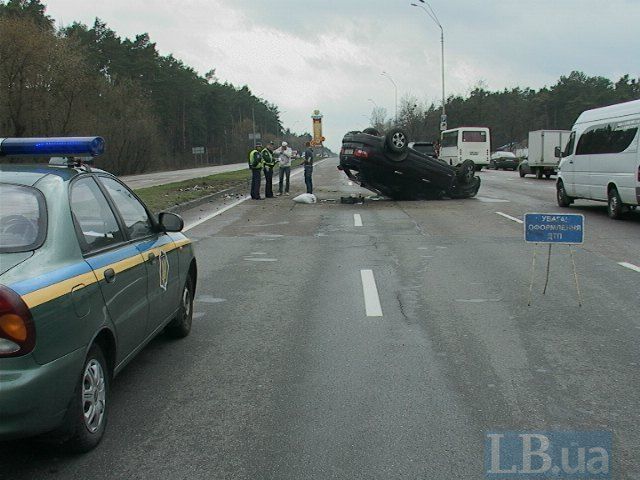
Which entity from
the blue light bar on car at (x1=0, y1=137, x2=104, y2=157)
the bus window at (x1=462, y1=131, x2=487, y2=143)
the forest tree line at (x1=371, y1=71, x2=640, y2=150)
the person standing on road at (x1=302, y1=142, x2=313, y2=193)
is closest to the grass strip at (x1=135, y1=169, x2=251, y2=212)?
the person standing on road at (x1=302, y1=142, x2=313, y2=193)

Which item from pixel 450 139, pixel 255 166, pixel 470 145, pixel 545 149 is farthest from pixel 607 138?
pixel 450 139

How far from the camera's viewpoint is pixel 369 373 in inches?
196

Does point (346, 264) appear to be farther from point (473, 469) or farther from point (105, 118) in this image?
point (105, 118)

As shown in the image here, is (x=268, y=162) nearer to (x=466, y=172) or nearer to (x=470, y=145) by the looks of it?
(x=466, y=172)

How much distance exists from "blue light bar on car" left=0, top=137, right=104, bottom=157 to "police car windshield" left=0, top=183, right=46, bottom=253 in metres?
0.64

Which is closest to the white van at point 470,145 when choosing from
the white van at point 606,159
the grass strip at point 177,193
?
the grass strip at point 177,193

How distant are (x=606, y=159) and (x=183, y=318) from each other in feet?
40.6

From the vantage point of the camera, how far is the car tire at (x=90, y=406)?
136 inches

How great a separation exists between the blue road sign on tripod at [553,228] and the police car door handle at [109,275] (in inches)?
193

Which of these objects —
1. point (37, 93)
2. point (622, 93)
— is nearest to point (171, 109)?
point (37, 93)

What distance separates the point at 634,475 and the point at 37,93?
152 ft

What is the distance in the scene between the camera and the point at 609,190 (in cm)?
1527

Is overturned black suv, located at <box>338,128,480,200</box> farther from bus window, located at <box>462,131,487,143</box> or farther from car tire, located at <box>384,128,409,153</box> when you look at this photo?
Result: bus window, located at <box>462,131,487,143</box>

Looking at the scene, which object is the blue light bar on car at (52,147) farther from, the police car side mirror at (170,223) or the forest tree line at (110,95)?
the forest tree line at (110,95)
